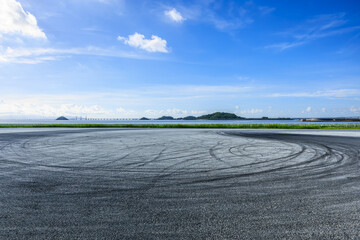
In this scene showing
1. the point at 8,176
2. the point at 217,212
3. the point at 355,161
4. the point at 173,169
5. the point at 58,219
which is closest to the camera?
the point at 58,219

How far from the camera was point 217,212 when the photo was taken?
3520 mm

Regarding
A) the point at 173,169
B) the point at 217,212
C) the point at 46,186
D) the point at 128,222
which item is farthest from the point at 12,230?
the point at 173,169

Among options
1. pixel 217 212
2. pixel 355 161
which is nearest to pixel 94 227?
pixel 217 212

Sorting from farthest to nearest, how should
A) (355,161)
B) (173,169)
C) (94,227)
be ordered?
(355,161) < (173,169) < (94,227)

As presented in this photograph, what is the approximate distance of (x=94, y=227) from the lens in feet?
10.1

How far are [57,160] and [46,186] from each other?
338cm

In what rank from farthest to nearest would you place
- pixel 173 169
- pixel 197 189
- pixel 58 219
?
pixel 173 169, pixel 197 189, pixel 58 219

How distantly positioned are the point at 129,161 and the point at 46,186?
303 cm

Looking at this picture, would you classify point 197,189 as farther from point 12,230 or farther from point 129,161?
point 129,161

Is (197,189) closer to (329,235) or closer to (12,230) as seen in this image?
(329,235)

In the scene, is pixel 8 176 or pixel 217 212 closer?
pixel 217 212

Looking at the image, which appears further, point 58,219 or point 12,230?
point 58,219

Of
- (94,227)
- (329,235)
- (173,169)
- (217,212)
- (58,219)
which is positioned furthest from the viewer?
(173,169)

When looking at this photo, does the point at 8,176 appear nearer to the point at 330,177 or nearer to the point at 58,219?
the point at 58,219
